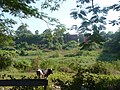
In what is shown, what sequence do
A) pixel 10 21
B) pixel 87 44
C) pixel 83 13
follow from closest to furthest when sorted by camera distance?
pixel 87 44 → pixel 10 21 → pixel 83 13

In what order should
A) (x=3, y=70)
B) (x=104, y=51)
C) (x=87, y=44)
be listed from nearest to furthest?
(x=87, y=44), (x=3, y=70), (x=104, y=51)

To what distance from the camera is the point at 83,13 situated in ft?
25.9

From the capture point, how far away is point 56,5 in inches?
267

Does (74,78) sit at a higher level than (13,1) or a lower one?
lower

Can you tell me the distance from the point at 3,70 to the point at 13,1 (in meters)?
17.3

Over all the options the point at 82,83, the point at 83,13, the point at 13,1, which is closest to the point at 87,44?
the point at 13,1

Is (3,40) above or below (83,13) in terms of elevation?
below

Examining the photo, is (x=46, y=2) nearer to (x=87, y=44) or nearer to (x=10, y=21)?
(x=10, y=21)

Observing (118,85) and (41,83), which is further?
(118,85)

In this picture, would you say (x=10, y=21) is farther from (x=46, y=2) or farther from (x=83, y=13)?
(x=83, y=13)

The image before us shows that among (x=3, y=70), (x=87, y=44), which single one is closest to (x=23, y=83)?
(x=87, y=44)

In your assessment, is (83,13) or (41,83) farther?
(83,13)

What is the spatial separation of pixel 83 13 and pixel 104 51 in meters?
33.6

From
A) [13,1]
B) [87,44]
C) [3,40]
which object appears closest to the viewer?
[13,1]
